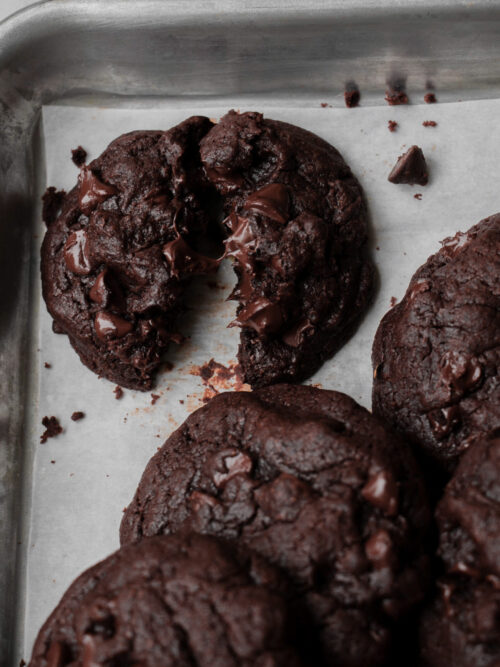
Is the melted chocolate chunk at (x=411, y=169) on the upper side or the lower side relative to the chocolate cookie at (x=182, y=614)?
upper

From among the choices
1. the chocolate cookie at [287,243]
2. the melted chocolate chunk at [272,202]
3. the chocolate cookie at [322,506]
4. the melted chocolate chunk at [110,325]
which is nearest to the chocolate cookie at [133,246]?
the melted chocolate chunk at [110,325]

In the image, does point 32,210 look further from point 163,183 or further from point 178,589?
point 178,589

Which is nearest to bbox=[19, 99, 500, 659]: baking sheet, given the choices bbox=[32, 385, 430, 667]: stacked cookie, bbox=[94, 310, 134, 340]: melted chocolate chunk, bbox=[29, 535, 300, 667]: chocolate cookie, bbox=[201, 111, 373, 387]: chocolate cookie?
bbox=[201, 111, 373, 387]: chocolate cookie

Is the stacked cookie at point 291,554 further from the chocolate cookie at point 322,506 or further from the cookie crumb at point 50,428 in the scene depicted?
the cookie crumb at point 50,428

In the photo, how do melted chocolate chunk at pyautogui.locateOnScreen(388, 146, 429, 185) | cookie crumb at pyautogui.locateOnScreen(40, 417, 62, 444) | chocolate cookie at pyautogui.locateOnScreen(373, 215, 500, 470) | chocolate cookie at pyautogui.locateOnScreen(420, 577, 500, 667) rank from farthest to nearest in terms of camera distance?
cookie crumb at pyautogui.locateOnScreen(40, 417, 62, 444) < melted chocolate chunk at pyautogui.locateOnScreen(388, 146, 429, 185) < chocolate cookie at pyautogui.locateOnScreen(373, 215, 500, 470) < chocolate cookie at pyautogui.locateOnScreen(420, 577, 500, 667)

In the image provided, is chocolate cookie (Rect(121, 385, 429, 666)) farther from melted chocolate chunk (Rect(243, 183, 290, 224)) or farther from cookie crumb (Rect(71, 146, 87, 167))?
cookie crumb (Rect(71, 146, 87, 167))

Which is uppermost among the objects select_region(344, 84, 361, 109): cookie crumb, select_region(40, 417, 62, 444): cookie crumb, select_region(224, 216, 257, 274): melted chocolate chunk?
select_region(344, 84, 361, 109): cookie crumb

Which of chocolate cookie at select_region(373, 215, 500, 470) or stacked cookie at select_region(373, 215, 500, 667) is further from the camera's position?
chocolate cookie at select_region(373, 215, 500, 470)
